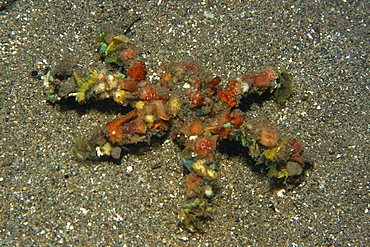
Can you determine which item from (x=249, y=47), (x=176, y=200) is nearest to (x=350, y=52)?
(x=249, y=47)

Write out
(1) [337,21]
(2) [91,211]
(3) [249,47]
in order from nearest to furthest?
(2) [91,211] → (3) [249,47] → (1) [337,21]

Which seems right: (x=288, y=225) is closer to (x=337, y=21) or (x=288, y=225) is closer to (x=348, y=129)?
(x=348, y=129)

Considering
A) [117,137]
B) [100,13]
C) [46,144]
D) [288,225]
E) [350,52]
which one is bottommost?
[288,225]

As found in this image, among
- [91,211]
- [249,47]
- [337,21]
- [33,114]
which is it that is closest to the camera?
[91,211]

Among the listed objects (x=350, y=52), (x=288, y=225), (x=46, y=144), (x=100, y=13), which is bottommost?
(x=288, y=225)

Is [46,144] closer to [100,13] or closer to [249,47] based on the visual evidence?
[100,13]

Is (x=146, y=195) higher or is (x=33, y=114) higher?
(x=33, y=114)

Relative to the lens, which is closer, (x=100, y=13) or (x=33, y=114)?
(x=33, y=114)

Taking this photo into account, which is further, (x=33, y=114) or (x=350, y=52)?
(x=350, y=52)

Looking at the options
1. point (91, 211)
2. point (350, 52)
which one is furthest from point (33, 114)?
point (350, 52)
